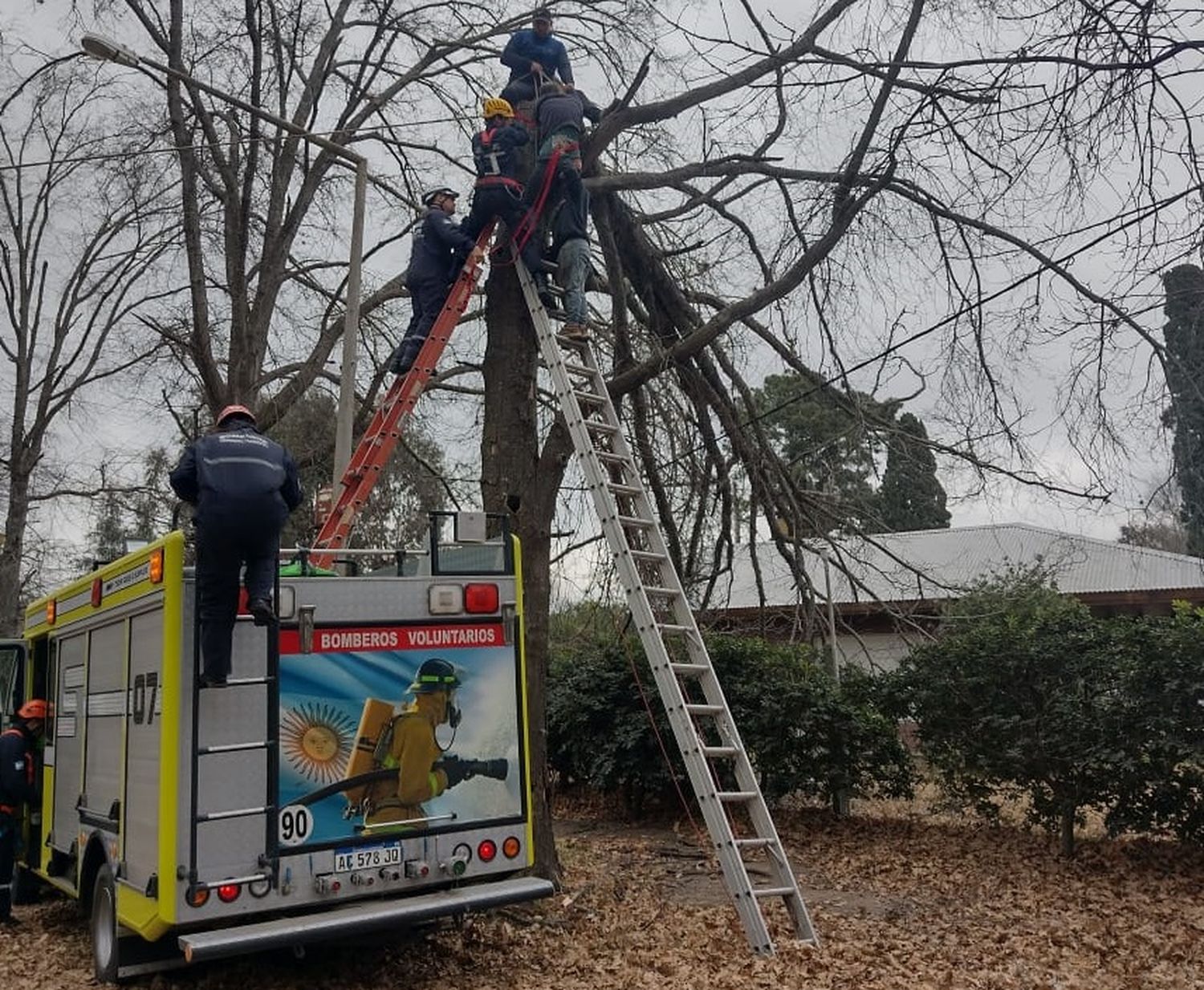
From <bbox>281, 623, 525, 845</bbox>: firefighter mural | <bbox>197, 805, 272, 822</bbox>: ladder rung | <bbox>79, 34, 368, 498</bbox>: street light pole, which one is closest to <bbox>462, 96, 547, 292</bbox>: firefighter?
<bbox>79, 34, 368, 498</bbox>: street light pole

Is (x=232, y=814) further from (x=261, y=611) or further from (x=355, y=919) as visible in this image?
(x=261, y=611)

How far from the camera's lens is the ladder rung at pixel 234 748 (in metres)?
5.77

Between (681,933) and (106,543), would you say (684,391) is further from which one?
(106,543)

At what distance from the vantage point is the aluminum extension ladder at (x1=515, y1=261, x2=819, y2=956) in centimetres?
662

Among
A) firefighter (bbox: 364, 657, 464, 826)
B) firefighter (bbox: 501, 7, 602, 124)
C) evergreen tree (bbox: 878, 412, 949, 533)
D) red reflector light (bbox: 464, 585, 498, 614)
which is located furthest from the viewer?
evergreen tree (bbox: 878, 412, 949, 533)

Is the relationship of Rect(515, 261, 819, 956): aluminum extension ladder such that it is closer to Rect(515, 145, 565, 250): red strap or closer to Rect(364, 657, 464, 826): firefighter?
Rect(515, 145, 565, 250): red strap

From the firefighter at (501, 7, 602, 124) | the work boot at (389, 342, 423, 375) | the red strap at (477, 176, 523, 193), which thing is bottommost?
the work boot at (389, 342, 423, 375)

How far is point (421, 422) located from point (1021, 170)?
485 inches

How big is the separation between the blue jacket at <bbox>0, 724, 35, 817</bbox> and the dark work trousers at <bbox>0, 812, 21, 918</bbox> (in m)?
0.07

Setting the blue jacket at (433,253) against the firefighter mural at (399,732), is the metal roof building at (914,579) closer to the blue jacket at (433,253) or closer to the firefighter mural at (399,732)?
the blue jacket at (433,253)

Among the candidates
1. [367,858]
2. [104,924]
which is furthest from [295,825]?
[104,924]

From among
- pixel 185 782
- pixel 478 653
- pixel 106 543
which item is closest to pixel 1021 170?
pixel 478 653

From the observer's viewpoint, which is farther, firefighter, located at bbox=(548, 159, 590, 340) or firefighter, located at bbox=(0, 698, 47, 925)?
firefighter, located at bbox=(548, 159, 590, 340)

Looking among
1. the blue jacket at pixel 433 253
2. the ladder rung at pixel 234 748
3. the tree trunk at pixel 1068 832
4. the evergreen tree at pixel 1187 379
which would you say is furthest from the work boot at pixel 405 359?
the tree trunk at pixel 1068 832
